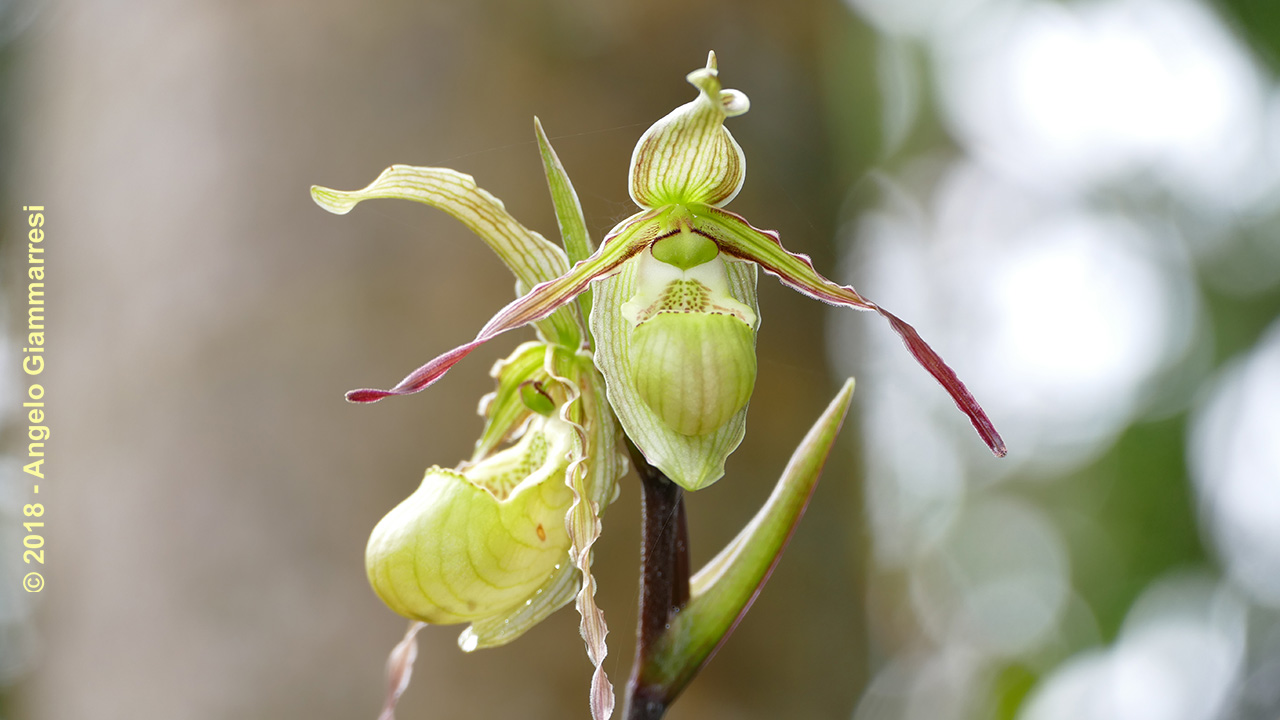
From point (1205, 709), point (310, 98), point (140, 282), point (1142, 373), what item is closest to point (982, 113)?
point (1142, 373)

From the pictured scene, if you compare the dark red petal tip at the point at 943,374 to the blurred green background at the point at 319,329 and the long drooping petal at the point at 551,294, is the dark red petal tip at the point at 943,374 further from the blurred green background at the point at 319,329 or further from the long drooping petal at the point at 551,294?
the blurred green background at the point at 319,329

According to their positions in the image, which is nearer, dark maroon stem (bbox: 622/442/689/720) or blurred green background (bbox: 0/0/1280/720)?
dark maroon stem (bbox: 622/442/689/720)

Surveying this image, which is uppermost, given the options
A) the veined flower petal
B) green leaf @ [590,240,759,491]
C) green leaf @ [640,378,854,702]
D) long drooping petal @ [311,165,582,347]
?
the veined flower petal

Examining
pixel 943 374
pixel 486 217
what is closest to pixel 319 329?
pixel 486 217

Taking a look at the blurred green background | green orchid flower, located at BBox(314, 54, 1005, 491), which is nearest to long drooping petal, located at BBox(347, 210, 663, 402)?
green orchid flower, located at BBox(314, 54, 1005, 491)

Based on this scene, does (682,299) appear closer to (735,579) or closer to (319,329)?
(735,579)

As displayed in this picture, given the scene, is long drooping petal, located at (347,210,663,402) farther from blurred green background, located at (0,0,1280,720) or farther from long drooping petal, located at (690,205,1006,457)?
blurred green background, located at (0,0,1280,720)
